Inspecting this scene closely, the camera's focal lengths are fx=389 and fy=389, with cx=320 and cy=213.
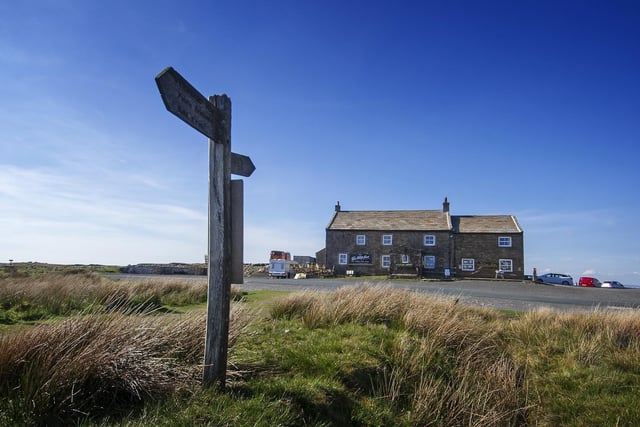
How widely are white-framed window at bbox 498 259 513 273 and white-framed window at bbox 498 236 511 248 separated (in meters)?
1.55

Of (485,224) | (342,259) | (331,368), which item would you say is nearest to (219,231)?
(331,368)

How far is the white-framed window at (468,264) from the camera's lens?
4131 centimetres

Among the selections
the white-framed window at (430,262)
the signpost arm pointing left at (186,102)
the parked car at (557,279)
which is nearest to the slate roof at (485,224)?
the white-framed window at (430,262)

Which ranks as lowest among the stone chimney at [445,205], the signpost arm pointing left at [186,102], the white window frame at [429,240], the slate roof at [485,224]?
the white window frame at [429,240]

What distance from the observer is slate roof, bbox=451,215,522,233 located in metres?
41.2

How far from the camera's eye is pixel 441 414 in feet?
17.3

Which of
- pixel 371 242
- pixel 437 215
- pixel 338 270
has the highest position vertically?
pixel 437 215

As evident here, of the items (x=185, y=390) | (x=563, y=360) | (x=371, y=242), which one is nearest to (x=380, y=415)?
(x=185, y=390)

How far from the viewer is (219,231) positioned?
419cm

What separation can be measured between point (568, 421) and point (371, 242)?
123 ft

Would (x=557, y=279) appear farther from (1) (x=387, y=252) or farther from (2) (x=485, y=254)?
(1) (x=387, y=252)

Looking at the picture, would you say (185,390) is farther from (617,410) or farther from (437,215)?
(437,215)

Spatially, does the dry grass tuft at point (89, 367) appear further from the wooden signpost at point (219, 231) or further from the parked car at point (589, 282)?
the parked car at point (589, 282)

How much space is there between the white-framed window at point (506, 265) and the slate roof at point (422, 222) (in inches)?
122
